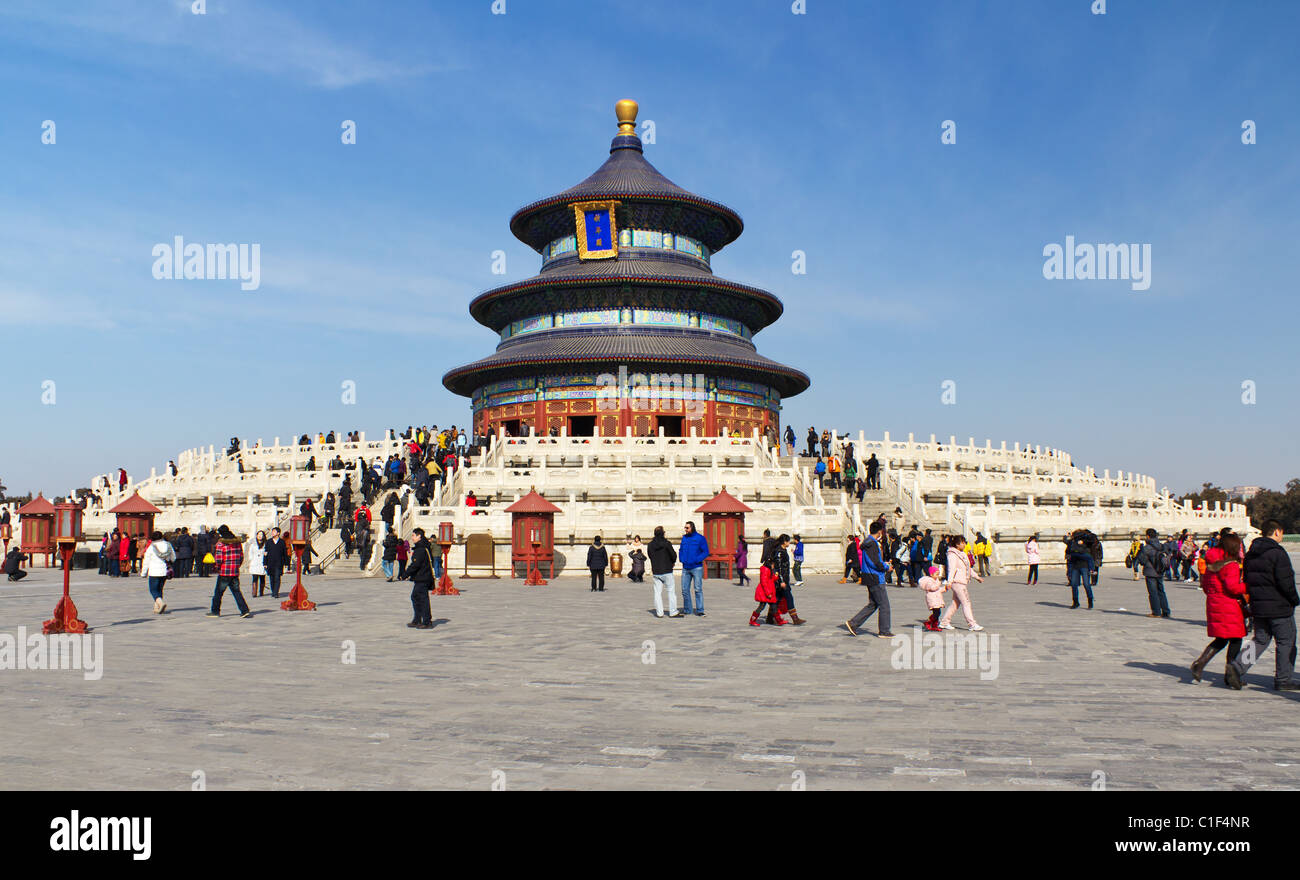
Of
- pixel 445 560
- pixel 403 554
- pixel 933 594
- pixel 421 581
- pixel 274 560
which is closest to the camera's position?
pixel 933 594

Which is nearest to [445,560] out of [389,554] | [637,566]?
[389,554]

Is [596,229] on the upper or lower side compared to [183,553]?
upper

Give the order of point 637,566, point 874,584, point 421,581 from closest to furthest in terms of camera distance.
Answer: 1. point 874,584
2. point 421,581
3. point 637,566

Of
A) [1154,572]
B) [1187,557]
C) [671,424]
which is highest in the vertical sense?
[671,424]

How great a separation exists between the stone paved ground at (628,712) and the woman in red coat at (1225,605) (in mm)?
381

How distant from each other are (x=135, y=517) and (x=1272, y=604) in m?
28.5

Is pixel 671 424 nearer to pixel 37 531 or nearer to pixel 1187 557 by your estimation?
pixel 1187 557

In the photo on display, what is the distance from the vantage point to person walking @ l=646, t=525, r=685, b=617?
15.0 m

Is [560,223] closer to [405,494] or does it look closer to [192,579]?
[405,494]

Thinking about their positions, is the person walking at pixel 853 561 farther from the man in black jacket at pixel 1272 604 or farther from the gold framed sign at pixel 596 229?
the gold framed sign at pixel 596 229

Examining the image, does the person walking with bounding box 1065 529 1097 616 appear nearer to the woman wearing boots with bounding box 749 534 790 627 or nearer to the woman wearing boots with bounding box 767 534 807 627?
the woman wearing boots with bounding box 767 534 807 627

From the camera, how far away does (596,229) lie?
155 ft

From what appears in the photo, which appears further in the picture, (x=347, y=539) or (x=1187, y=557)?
(x=347, y=539)
